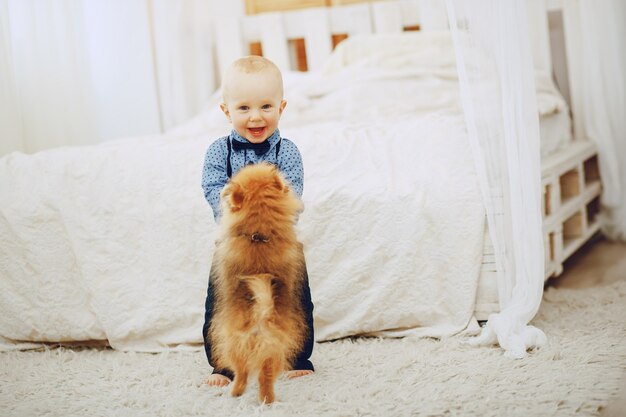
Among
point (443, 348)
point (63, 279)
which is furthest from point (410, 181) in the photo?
point (63, 279)

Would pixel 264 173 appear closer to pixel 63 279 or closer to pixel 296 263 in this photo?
pixel 296 263

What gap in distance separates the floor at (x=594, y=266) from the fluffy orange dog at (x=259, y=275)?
128cm

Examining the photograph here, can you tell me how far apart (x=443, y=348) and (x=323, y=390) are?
38cm

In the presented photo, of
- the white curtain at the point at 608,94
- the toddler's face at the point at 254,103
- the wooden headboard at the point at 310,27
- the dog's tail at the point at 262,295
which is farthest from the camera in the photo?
the wooden headboard at the point at 310,27

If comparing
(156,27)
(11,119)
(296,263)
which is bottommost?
(296,263)

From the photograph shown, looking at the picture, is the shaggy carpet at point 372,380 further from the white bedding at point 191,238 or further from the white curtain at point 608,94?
the white curtain at point 608,94

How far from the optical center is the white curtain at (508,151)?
173 cm

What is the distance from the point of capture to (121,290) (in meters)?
1.94

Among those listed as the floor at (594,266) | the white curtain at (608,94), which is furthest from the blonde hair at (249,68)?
the white curtain at (608,94)

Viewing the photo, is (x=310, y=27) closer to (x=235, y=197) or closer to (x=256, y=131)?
(x=256, y=131)

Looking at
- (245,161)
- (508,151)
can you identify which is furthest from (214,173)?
(508,151)

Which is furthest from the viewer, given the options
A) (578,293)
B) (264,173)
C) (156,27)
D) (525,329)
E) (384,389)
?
(156,27)

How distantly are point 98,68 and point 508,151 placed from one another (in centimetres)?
188

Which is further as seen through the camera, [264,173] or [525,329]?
[525,329]
